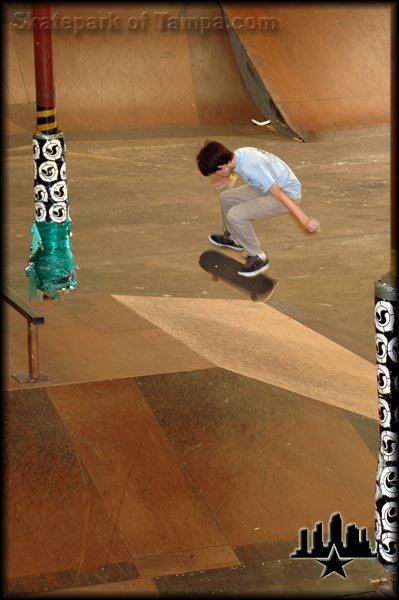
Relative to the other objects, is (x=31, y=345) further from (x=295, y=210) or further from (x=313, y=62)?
(x=313, y=62)

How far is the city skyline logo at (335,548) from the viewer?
4.80 meters

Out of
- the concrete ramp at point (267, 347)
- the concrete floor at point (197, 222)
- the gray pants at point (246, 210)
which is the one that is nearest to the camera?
the gray pants at point (246, 210)

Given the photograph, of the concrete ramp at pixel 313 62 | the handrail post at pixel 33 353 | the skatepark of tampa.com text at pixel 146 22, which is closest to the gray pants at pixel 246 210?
the handrail post at pixel 33 353

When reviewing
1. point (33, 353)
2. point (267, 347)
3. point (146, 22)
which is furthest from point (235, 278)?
point (146, 22)

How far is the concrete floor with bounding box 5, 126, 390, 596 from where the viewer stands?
4.84 metres

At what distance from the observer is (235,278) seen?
6.79 metres

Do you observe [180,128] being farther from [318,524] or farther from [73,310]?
[318,524]

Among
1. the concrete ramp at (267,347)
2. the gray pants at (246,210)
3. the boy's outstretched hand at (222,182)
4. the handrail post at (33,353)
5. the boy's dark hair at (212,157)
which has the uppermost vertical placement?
the boy's dark hair at (212,157)

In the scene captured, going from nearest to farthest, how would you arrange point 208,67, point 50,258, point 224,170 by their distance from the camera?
1. point 224,170
2. point 50,258
3. point 208,67

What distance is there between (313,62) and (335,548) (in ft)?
40.2

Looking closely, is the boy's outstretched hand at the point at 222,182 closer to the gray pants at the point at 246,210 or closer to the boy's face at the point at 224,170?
the boy's face at the point at 224,170

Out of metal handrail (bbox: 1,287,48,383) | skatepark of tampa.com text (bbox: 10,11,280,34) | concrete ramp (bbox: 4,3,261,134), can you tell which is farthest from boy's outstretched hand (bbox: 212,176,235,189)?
skatepark of tampa.com text (bbox: 10,11,280,34)

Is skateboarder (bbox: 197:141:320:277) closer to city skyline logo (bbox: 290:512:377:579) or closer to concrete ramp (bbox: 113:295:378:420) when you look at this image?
concrete ramp (bbox: 113:295:378:420)

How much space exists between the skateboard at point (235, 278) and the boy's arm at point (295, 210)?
115 cm
